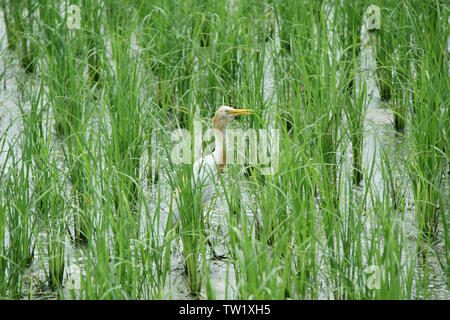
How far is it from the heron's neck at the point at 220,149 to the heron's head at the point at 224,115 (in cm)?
3

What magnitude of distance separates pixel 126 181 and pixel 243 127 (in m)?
0.85

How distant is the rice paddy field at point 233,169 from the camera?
2.94 m

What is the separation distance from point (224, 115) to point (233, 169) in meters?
0.37

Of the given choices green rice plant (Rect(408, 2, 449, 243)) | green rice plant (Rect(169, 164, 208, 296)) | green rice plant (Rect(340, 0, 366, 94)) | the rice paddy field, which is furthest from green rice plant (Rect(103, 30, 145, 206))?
green rice plant (Rect(340, 0, 366, 94))

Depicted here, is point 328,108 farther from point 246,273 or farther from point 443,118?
point 246,273

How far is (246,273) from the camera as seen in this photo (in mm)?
2639

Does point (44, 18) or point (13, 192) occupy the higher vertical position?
point (44, 18)

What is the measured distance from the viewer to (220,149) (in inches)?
159

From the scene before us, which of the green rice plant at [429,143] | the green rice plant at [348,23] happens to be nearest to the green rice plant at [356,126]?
the green rice plant at [429,143]

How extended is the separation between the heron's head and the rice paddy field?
10 centimetres

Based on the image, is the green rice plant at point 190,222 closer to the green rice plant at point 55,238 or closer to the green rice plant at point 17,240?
the green rice plant at point 55,238

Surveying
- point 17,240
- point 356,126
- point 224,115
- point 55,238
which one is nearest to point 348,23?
point 356,126

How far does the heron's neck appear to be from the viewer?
4.02 m
